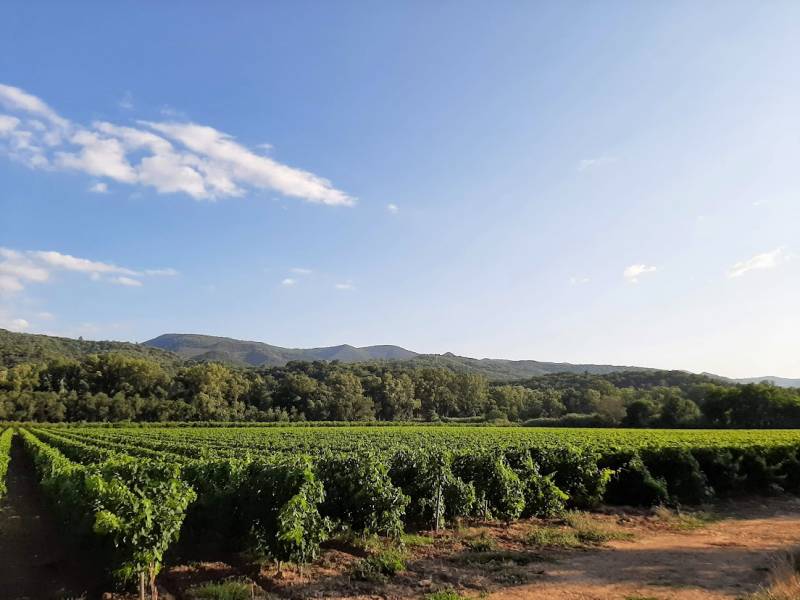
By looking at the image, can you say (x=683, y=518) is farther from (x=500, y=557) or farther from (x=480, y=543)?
(x=500, y=557)

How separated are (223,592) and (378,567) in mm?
3037

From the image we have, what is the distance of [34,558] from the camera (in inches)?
511

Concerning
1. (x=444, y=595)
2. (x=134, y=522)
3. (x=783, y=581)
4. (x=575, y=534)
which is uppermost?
(x=134, y=522)

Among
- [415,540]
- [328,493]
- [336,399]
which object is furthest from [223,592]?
[336,399]

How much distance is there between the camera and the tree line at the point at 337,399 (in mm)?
78125

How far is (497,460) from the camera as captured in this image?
14680 mm

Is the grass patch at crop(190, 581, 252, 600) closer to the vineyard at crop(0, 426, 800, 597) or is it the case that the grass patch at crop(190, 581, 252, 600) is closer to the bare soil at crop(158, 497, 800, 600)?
the bare soil at crop(158, 497, 800, 600)

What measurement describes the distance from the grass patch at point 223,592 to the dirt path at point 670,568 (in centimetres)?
445

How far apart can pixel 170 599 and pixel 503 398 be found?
396ft

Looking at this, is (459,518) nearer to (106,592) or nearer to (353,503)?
(353,503)

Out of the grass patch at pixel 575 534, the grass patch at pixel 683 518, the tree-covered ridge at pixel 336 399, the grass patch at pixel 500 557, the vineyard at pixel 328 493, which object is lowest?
the tree-covered ridge at pixel 336 399

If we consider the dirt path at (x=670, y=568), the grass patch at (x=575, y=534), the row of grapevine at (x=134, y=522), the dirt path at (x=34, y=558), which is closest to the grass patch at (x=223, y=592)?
the row of grapevine at (x=134, y=522)

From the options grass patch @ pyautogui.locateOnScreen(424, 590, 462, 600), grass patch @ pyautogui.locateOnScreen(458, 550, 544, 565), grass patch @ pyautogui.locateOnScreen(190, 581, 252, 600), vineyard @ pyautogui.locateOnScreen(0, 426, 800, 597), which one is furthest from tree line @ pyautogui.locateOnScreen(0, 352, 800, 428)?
grass patch @ pyautogui.locateOnScreen(190, 581, 252, 600)

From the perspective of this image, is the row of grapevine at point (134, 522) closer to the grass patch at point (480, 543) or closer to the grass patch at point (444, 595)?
the grass patch at point (444, 595)
